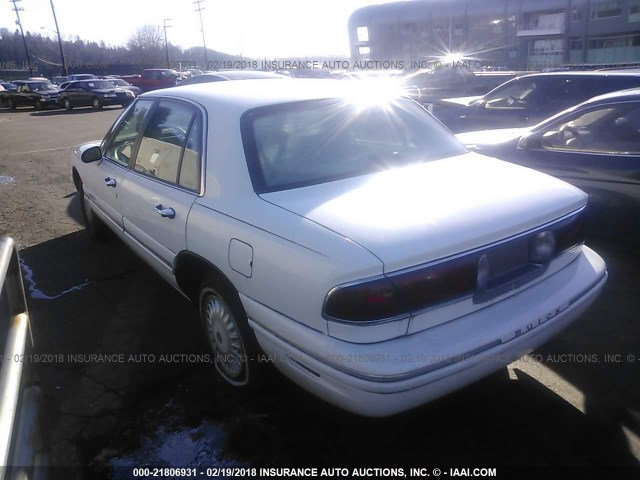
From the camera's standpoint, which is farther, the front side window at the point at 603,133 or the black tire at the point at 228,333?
the front side window at the point at 603,133

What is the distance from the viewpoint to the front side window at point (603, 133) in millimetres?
4441

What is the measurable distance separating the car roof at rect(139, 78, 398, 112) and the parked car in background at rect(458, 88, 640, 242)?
6.51 ft

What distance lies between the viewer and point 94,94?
2558 cm

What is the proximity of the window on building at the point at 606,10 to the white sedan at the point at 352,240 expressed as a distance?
54.9 meters

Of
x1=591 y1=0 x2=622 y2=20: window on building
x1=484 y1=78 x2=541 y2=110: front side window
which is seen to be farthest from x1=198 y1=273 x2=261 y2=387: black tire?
x1=591 y1=0 x2=622 y2=20: window on building

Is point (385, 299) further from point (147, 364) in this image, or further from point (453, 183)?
point (147, 364)

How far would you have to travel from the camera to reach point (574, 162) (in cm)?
452

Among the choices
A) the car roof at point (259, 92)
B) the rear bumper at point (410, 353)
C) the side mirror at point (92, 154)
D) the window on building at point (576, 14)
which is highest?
the window on building at point (576, 14)

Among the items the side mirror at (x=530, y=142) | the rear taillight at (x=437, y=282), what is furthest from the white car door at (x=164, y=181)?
the side mirror at (x=530, y=142)

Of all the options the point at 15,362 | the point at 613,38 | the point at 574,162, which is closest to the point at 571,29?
the point at 613,38

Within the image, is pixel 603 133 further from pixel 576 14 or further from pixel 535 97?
pixel 576 14

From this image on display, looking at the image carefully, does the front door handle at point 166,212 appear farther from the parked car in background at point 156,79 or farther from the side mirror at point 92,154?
the parked car in background at point 156,79

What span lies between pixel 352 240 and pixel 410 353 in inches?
20.1

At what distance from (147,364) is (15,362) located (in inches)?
72.0
